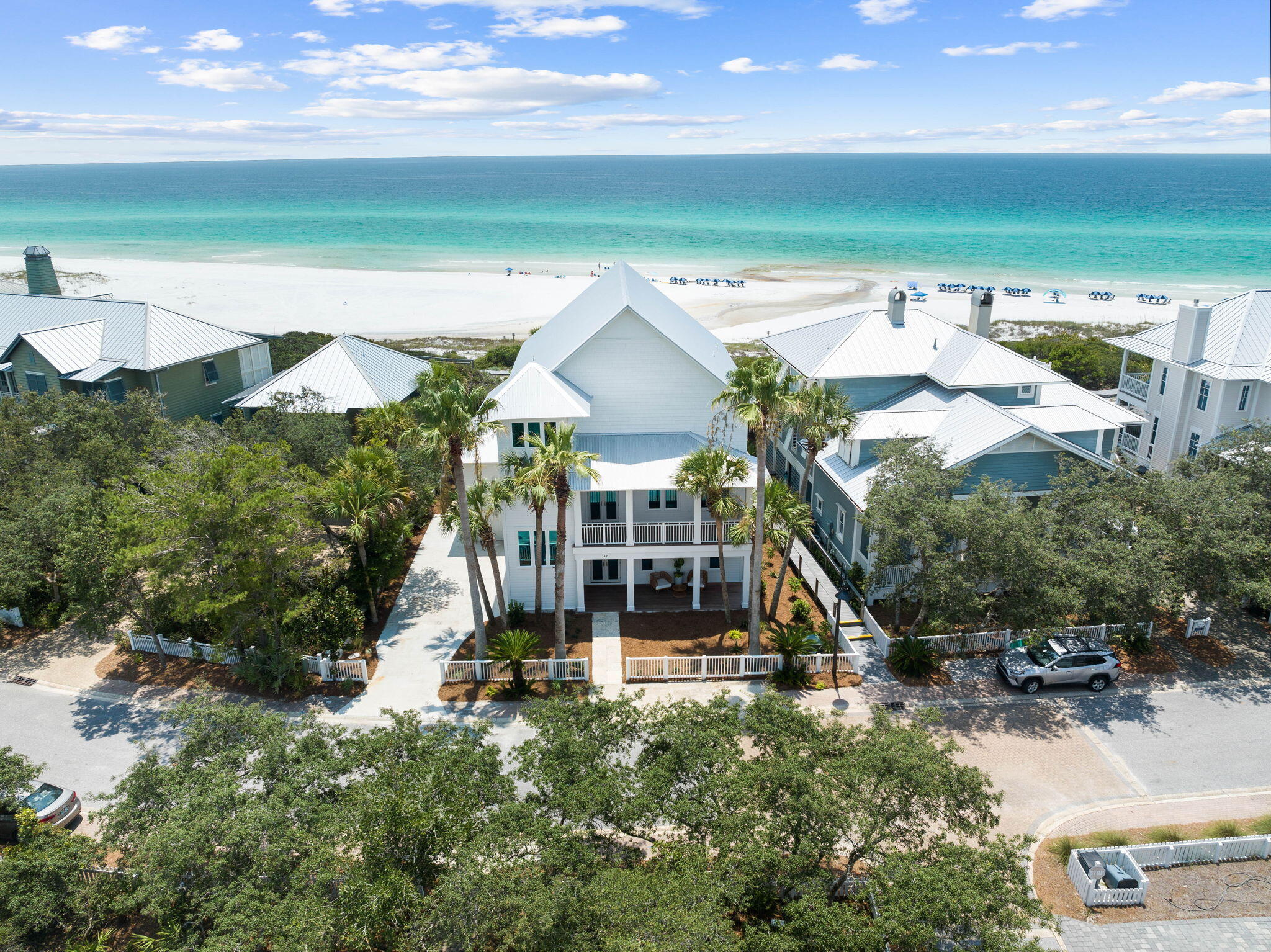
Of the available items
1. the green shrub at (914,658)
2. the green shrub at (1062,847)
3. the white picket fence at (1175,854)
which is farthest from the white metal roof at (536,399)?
the white picket fence at (1175,854)

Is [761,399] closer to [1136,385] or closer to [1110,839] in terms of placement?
[1110,839]

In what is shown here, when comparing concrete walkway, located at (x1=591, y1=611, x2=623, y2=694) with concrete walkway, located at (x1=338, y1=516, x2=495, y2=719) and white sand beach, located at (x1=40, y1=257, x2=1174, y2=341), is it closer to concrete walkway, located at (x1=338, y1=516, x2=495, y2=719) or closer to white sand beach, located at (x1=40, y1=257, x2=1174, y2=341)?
concrete walkway, located at (x1=338, y1=516, x2=495, y2=719)

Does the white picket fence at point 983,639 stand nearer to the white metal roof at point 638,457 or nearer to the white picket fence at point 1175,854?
the white metal roof at point 638,457

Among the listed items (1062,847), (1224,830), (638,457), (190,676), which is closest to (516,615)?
(638,457)

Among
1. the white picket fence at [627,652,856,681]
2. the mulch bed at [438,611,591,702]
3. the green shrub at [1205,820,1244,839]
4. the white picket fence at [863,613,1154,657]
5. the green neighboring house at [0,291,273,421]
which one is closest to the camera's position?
the green shrub at [1205,820,1244,839]

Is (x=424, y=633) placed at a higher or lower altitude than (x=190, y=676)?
higher

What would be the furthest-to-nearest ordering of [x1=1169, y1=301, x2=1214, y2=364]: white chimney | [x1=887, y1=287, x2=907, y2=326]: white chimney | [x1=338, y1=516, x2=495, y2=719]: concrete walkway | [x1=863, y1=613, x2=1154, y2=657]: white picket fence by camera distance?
[x1=887, y1=287, x2=907, y2=326]: white chimney < [x1=1169, y1=301, x2=1214, y2=364]: white chimney < [x1=863, y1=613, x2=1154, y2=657]: white picket fence < [x1=338, y1=516, x2=495, y2=719]: concrete walkway

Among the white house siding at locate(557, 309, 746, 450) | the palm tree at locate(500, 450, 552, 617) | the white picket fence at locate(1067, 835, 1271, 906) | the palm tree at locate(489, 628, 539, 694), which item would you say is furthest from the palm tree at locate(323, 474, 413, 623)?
the white picket fence at locate(1067, 835, 1271, 906)
